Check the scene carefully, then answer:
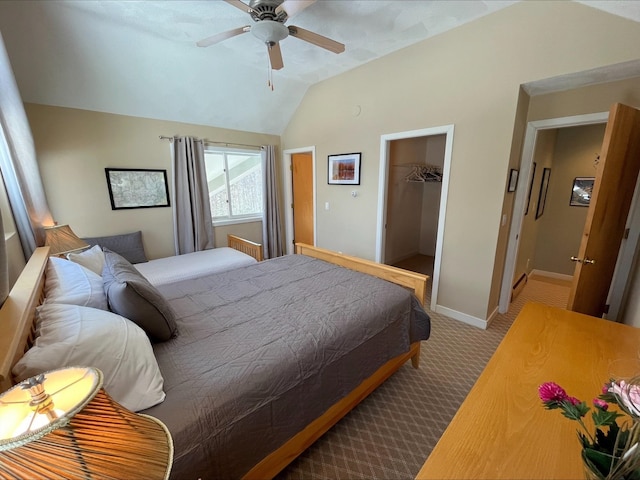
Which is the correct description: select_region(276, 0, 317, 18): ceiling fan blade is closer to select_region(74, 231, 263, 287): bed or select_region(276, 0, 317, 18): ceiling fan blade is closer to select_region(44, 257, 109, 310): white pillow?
select_region(44, 257, 109, 310): white pillow

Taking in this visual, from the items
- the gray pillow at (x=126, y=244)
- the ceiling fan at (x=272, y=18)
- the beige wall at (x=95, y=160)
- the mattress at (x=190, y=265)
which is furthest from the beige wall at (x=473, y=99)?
the gray pillow at (x=126, y=244)

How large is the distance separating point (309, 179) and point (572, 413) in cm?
459

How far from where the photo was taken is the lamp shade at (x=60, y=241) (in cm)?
227

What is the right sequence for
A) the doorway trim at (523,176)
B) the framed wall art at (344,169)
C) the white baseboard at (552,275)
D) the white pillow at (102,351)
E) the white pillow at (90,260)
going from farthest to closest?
1. the white baseboard at (552,275)
2. the framed wall art at (344,169)
3. the doorway trim at (523,176)
4. the white pillow at (90,260)
5. the white pillow at (102,351)

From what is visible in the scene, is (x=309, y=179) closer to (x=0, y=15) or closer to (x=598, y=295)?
(x=0, y=15)

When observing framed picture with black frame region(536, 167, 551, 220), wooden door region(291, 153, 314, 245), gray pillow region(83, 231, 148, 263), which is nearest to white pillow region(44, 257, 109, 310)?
gray pillow region(83, 231, 148, 263)

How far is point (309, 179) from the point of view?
4.81 m

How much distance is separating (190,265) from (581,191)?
5576mm

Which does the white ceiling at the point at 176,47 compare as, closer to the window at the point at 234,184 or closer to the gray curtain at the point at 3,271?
the window at the point at 234,184

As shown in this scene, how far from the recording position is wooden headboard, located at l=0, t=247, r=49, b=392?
688 millimetres

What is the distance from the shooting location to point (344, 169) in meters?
3.69

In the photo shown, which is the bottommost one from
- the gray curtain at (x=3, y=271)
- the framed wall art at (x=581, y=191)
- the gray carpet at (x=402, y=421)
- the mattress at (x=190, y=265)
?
the gray carpet at (x=402, y=421)

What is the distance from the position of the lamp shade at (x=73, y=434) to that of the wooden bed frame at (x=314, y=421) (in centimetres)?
40

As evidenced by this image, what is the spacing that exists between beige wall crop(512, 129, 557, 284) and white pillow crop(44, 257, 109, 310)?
4.00 m
